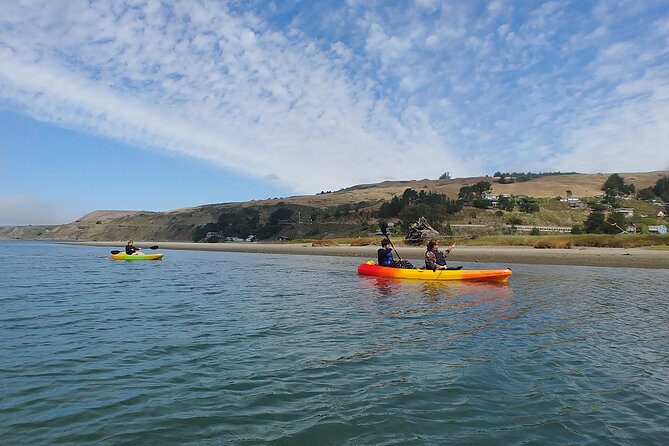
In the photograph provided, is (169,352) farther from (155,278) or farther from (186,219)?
(186,219)

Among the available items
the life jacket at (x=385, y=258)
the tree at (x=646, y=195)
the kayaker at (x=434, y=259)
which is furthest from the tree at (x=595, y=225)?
the kayaker at (x=434, y=259)

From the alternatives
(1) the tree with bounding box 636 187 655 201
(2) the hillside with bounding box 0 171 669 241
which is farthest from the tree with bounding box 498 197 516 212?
(1) the tree with bounding box 636 187 655 201

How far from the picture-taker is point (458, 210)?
78375 millimetres

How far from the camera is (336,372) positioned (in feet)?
26.9

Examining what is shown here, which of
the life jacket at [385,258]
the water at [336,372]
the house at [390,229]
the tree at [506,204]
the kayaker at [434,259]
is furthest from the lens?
the tree at [506,204]

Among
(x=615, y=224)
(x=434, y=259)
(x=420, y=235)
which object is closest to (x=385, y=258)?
(x=434, y=259)

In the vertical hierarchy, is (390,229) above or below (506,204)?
below

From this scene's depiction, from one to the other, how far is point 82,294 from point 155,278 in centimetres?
741

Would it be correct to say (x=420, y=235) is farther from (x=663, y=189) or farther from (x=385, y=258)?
(x=663, y=189)

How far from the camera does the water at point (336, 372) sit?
231 inches

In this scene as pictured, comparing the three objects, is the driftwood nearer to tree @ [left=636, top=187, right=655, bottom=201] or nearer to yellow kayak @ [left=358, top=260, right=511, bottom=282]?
yellow kayak @ [left=358, top=260, right=511, bottom=282]

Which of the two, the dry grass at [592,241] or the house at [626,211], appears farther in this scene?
the house at [626,211]

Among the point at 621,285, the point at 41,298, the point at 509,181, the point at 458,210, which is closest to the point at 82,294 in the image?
the point at 41,298

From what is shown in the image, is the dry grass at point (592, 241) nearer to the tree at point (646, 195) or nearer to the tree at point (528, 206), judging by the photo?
the tree at point (528, 206)
